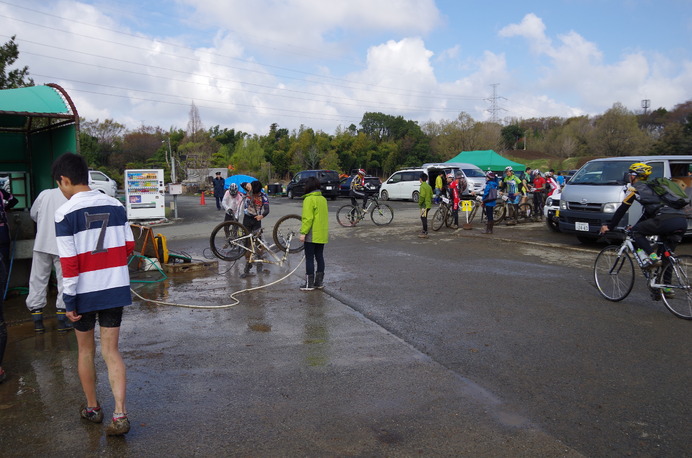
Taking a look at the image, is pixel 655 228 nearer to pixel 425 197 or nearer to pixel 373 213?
pixel 425 197

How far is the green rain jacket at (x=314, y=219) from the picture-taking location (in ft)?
26.5

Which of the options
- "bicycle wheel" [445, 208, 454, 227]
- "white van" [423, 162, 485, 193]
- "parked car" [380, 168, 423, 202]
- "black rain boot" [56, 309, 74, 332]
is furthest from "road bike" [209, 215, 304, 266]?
"parked car" [380, 168, 423, 202]

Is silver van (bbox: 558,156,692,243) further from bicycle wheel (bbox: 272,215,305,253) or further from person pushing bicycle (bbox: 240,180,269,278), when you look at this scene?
person pushing bicycle (bbox: 240,180,269,278)

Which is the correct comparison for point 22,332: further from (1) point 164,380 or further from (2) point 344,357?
(2) point 344,357

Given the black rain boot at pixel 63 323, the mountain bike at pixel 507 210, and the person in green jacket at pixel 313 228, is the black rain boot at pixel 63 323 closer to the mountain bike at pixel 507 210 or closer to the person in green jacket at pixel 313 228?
the person in green jacket at pixel 313 228

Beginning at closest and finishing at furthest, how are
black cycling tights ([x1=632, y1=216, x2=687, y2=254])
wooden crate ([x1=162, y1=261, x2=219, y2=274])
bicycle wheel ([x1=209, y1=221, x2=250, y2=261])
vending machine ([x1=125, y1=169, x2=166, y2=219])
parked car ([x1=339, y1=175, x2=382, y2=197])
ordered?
1. black cycling tights ([x1=632, y1=216, x2=687, y2=254])
2. wooden crate ([x1=162, y1=261, x2=219, y2=274])
3. bicycle wheel ([x1=209, y1=221, x2=250, y2=261])
4. vending machine ([x1=125, y1=169, x2=166, y2=219])
5. parked car ([x1=339, y1=175, x2=382, y2=197])

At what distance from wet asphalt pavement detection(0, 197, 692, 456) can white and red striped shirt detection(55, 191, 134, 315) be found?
0.99m

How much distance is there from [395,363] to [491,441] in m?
1.58

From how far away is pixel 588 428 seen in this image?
3.74m

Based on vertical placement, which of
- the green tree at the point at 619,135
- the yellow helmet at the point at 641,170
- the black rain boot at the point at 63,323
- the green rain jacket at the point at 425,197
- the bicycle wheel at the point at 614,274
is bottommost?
the black rain boot at the point at 63,323

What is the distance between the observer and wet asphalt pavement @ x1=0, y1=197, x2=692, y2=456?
3.61m

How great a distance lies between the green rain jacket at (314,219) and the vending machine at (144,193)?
1350 cm

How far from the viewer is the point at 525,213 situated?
1812cm

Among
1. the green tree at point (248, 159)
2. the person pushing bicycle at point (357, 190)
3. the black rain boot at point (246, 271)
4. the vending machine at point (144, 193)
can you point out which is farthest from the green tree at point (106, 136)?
the black rain boot at point (246, 271)
